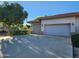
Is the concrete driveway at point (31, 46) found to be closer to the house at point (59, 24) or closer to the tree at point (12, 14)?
the tree at point (12, 14)

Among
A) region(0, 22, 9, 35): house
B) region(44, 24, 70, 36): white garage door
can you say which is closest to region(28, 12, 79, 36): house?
region(44, 24, 70, 36): white garage door

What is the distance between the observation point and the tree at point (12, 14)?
960cm

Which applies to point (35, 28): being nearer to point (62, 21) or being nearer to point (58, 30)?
point (58, 30)

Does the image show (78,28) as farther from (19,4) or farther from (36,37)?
(19,4)

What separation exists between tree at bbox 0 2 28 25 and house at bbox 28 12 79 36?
9.09ft

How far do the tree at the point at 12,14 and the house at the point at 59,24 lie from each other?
277cm

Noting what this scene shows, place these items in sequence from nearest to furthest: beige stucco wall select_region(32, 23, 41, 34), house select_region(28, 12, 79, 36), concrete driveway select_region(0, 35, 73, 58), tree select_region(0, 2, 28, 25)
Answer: concrete driveway select_region(0, 35, 73, 58) → tree select_region(0, 2, 28, 25) → beige stucco wall select_region(32, 23, 41, 34) → house select_region(28, 12, 79, 36)

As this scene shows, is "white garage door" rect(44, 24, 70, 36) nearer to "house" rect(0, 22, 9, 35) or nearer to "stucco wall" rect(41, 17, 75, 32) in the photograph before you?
"stucco wall" rect(41, 17, 75, 32)

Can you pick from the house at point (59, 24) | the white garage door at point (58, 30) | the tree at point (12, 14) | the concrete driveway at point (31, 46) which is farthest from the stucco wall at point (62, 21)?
the tree at point (12, 14)

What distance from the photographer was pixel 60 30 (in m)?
13.4

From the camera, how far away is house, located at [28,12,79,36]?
1326cm

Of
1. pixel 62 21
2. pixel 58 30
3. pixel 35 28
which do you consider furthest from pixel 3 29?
pixel 62 21

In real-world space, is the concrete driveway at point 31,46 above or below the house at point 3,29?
below

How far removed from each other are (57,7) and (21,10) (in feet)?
6.94
